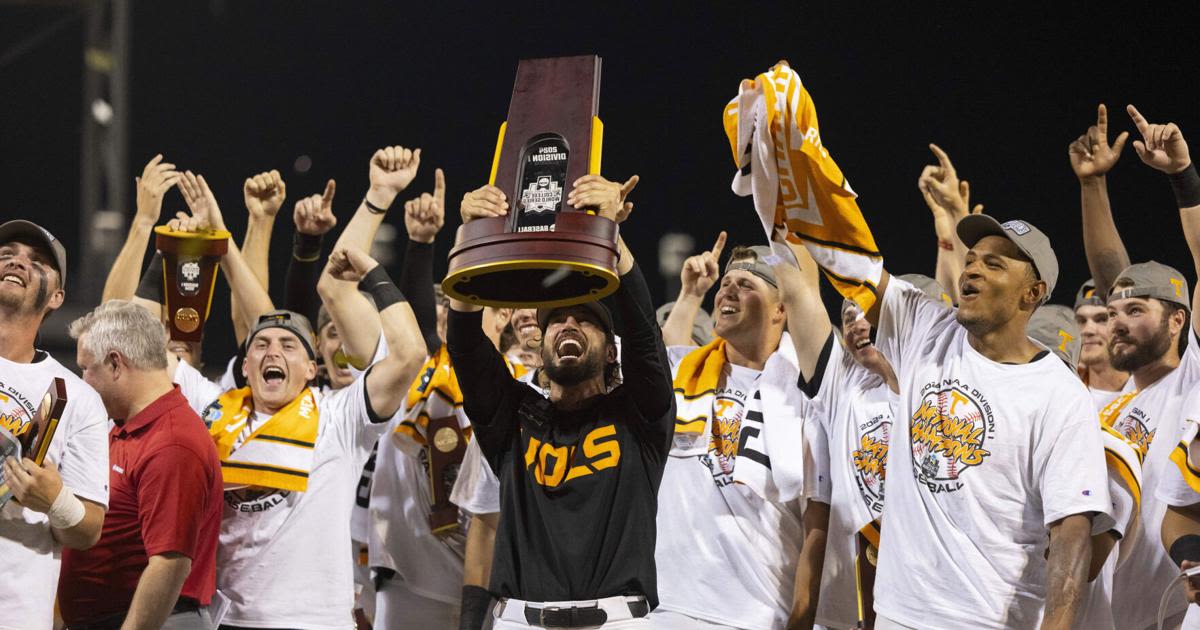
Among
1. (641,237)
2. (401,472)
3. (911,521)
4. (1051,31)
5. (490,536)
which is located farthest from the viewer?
(641,237)

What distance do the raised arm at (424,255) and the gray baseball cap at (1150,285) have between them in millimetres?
2217

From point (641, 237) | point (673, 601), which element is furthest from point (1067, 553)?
point (641, 237)

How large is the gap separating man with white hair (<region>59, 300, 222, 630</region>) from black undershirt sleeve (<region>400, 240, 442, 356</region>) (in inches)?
38.8

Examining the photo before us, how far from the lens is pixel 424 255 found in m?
4.22

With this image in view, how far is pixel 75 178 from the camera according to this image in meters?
7.46

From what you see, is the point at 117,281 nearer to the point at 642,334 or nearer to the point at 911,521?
the point at 642,334

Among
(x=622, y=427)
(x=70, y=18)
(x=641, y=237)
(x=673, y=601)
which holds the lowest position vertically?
(x=673, y=601)

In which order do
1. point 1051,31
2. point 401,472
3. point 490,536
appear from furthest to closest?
point 1051,31, point 401,472, point 490,536

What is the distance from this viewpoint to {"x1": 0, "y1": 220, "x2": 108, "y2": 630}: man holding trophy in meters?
2.89

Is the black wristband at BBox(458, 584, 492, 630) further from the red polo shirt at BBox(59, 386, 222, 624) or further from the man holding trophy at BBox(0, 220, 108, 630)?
the man holding trophy at BBox(0, 220, 108, 630)

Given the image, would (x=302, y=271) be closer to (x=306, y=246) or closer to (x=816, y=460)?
(x=306, y=246)

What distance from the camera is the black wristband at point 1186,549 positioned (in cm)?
292

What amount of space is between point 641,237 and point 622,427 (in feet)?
14.9

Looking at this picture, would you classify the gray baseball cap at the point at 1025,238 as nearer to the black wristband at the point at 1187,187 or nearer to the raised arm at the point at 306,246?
the black wristband at the point at 1187,187
